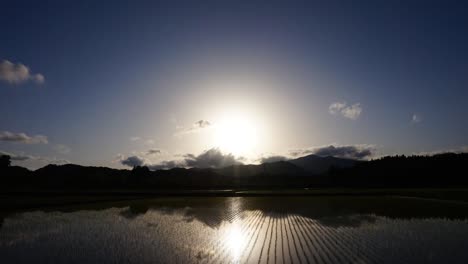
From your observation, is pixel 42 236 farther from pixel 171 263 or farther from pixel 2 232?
pixel 171 263

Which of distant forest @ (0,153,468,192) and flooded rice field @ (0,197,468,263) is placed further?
distant forest @ (0,153,468,192)

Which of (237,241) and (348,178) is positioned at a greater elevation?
(348,178)

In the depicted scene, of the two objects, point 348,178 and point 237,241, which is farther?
point 348,178

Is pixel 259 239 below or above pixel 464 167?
below

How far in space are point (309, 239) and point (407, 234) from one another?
5578 mm

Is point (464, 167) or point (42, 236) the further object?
point (464, 167)

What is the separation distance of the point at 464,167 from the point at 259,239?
10814cm

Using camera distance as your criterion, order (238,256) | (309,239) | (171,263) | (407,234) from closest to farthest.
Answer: (171,263) < (238,256) < (309,239) < (407,234)

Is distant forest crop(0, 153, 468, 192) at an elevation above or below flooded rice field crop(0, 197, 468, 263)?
above

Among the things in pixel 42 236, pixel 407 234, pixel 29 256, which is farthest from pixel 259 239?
pixel 42 236

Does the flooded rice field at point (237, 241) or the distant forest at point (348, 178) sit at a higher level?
the distant forest at point (348, 178)

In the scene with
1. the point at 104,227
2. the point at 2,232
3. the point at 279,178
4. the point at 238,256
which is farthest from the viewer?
the point at 279,178

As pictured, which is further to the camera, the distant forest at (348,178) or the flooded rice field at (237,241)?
the distant forest at (348,178)

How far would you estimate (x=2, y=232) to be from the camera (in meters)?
18.6
